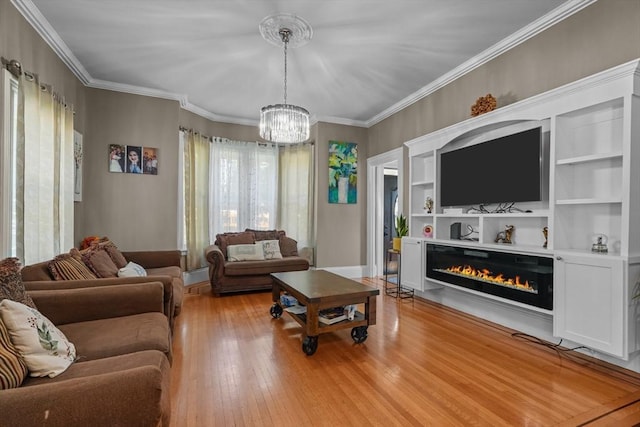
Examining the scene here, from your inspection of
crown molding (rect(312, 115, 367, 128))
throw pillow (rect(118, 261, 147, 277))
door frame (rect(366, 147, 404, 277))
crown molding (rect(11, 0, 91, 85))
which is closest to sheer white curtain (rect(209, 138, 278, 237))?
crown molding (rect(312, 115, 367, 128))

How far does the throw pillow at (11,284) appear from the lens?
1.56 meters

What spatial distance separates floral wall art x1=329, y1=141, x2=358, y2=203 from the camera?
585 centimetres

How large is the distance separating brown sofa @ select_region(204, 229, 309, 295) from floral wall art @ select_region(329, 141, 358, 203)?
1.47 m

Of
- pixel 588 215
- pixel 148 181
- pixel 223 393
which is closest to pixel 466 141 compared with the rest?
pixel 588 215

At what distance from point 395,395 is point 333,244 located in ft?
12.6

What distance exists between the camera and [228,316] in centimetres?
368

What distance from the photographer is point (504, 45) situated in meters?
3.31

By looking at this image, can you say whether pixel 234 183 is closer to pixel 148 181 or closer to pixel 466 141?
pixel 148 181

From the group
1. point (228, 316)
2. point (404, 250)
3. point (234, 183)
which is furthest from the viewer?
point (234, 183)

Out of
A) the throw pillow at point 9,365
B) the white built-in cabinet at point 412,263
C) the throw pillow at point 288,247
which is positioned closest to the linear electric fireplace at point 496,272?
the white built-in cabinet at point 412,263

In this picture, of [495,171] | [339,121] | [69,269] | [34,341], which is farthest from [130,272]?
[339,121]

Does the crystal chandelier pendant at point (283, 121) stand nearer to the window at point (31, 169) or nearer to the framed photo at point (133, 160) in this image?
the window at point (31, 169)

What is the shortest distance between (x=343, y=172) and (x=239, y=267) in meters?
2.62

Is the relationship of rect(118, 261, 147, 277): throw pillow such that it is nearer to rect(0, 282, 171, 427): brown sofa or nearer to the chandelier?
rect(0, 282, 171, 427): brown sofa
